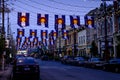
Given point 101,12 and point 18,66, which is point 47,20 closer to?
point 18,66

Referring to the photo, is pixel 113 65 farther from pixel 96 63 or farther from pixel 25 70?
pixel 25 70

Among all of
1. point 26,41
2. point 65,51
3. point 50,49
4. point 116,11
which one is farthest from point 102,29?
point 50,49

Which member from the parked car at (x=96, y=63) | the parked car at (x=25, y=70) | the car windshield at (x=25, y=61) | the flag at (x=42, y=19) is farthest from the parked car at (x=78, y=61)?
Answer: the parked car at (x=25, y=70)

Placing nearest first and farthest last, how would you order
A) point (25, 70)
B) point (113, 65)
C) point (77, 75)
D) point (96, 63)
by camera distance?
point (25, 70) → point (77, 75) → point (113, 65) → point (96, 63)

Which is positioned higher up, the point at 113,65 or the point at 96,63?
the point at 96,63

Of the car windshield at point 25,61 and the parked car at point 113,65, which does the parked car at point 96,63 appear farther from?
the car windshield at point 25,61

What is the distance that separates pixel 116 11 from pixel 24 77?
37105 millimetres

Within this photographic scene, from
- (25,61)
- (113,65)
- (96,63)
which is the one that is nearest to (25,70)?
(25,61)

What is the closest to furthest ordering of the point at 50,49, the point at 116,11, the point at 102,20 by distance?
the point at 116,11 → the point at 102,20 → the point at 50,49

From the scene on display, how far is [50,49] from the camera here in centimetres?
14238

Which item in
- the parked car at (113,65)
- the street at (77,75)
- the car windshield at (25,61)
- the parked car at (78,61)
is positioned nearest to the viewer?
the car windshield at (25,61)

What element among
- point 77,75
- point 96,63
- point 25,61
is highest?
point 25,61

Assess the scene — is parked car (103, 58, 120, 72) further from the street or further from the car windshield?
the car windshield

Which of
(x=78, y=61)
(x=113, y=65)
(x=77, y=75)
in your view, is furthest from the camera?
(x=78, y=61)
